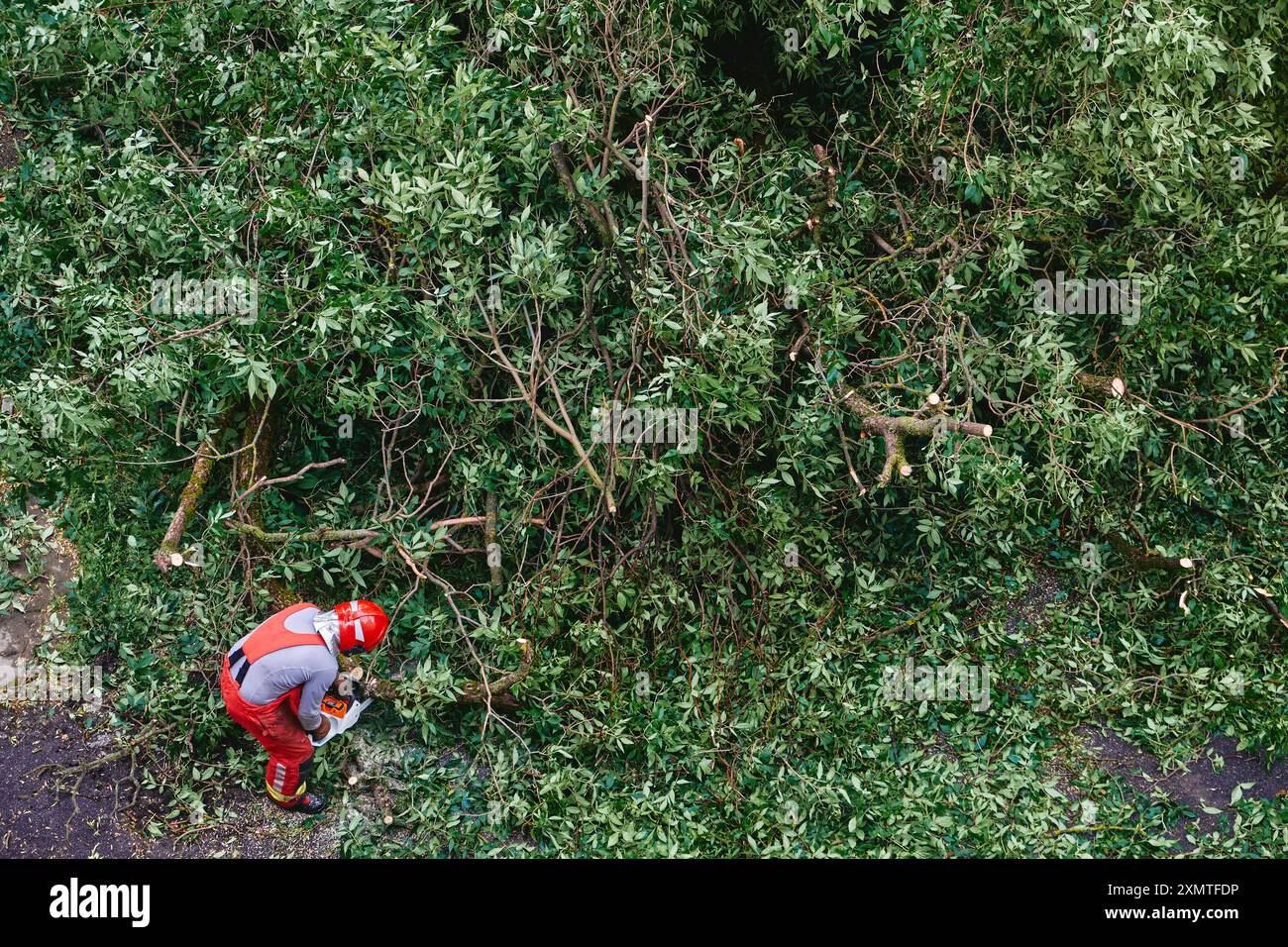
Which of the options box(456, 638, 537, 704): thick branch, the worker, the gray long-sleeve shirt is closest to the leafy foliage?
box(456, 638, 537, 704): thick branch

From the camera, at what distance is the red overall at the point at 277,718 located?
4.70 metres

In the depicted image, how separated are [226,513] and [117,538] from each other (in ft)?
3.31

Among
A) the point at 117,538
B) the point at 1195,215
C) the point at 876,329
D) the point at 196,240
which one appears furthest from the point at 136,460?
the point at 1195,215

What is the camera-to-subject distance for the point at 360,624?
15.6 ft

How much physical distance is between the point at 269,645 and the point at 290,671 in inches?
6.6

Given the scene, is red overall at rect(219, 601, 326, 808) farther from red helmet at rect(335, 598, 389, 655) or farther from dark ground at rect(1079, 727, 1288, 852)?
dark ground at rect(1079, 727, 1288, 852)

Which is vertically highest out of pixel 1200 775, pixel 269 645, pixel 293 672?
pixel 269 645

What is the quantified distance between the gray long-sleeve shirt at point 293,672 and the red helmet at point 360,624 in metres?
0.11

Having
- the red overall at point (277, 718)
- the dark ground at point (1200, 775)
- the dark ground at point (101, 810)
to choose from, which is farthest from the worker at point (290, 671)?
the dark ground at point (1200, 775)

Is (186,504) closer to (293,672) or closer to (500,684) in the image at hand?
(293,672)

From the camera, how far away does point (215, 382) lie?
211 inches

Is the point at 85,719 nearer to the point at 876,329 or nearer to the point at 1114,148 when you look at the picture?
the point at 876,329

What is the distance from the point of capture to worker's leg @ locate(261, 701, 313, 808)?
479 centimetres

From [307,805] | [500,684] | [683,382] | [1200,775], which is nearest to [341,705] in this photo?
[307,805]
